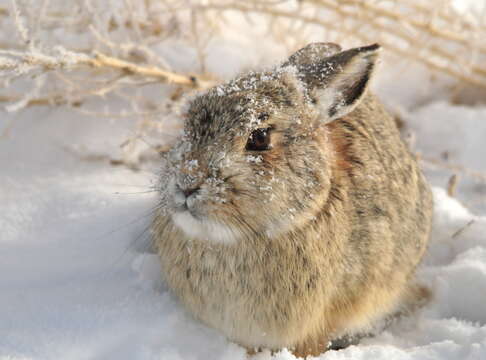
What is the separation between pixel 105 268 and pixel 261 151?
105cm

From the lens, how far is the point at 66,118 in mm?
4090

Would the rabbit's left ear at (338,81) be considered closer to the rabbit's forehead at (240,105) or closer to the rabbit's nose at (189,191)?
the rabbit's forehead at (240,105)

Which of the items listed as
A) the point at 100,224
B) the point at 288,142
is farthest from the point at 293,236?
the point at 100,224

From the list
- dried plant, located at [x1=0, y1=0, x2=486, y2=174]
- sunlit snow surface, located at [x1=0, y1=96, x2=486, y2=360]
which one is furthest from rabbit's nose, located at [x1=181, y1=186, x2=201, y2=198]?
dried plant, located at [x1=0, y1=0, x2=486, y2=174]

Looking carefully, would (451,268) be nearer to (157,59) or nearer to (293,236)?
(293,236)

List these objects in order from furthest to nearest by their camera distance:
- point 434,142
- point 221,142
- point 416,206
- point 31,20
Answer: point 434,142 → point 31,20 → point 416,206 → point 221,142

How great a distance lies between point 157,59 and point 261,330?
1968 millimetres

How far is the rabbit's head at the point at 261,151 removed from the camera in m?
2.32

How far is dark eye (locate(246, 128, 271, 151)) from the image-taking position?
7.97ft

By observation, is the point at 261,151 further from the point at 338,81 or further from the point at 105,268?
the point at 105,268

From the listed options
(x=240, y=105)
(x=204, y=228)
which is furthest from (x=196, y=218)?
(x=240, y=105)

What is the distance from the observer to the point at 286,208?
243 cm

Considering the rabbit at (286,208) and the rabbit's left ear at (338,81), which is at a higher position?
the rabbit's left ear at (338,81)

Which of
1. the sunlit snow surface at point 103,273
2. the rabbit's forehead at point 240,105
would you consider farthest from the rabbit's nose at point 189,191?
the sunlit snow surface at point 103,273
